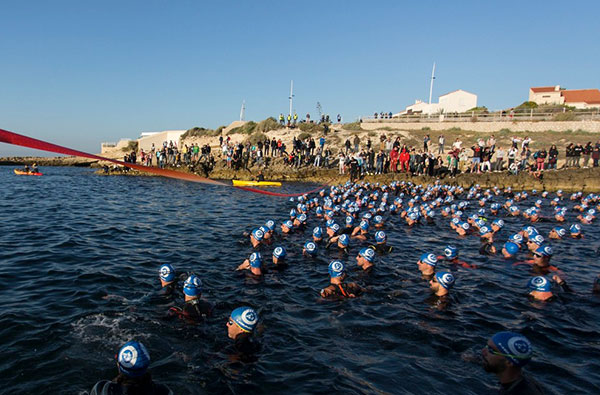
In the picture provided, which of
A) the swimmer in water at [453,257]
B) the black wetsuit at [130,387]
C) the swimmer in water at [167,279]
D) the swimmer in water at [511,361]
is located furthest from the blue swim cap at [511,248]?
the black wetsuit at [130,387]

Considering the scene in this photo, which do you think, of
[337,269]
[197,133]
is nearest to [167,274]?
[337,269]

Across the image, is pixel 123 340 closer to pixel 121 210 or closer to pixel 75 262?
pixel 75 262

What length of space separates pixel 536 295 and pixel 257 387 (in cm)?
684

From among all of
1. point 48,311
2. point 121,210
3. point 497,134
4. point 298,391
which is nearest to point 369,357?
point 298,391

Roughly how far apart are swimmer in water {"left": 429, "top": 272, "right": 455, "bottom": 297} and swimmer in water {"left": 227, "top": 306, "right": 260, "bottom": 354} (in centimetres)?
450

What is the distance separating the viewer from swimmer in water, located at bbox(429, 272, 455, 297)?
7.95 metres

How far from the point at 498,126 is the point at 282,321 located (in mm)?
47538

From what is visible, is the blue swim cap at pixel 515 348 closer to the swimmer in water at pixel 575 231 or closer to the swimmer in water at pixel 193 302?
the swimmer in water at pixel 193 302

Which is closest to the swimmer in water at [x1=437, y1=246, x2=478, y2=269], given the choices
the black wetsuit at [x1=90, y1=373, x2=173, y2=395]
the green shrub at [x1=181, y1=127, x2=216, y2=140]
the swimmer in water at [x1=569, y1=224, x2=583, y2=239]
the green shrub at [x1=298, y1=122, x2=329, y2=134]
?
the swimmer in water at [x1=569, y1=224, x2=583, y2=239]

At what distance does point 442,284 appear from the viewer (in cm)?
801

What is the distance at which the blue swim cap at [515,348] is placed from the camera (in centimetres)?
395

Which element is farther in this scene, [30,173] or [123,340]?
[30,173]

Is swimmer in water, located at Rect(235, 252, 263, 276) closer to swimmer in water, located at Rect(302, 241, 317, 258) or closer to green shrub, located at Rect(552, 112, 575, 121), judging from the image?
swimmer in water, located at Rect(302, 241, 317, 258)

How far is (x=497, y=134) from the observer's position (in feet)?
141
